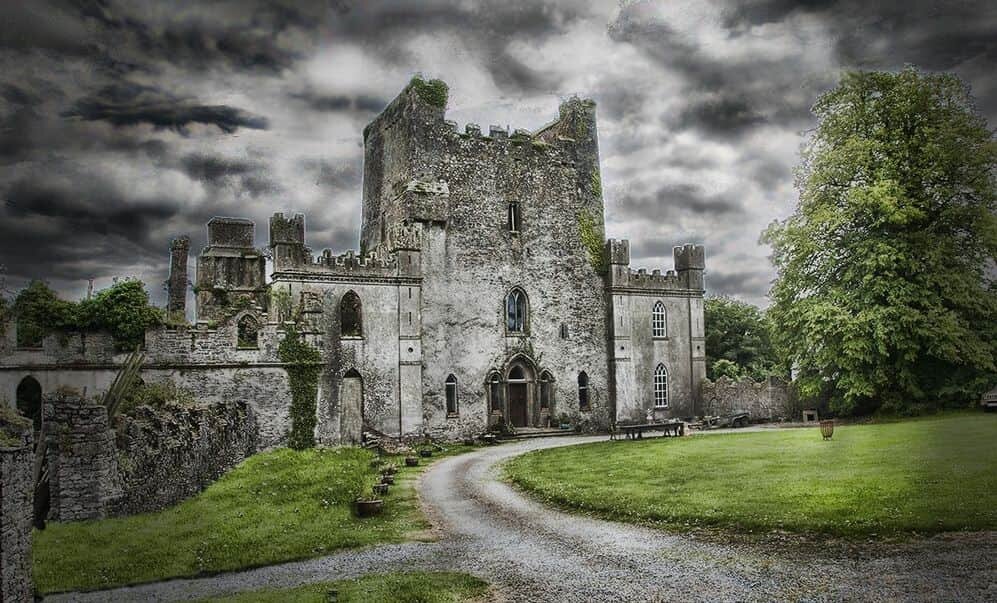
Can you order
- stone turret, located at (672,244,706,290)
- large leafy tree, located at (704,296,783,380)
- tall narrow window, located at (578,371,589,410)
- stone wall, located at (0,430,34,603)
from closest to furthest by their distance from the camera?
stone wall, located at (0,430,34,603), tall narrow window, located at (578,371,589,410), stone turret, located at (672,244,706,290), large leafy tree, located at (704,296,783,380)

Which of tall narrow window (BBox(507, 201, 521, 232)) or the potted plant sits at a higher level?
tall narrow window (BBox(507, 201, 521, 232))

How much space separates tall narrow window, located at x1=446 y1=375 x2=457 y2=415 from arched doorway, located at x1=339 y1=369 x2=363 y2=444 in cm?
429

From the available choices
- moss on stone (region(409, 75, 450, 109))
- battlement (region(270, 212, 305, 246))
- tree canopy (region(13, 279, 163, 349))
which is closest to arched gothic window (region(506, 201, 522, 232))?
moss on stone (region(409, 75, 450, 109))

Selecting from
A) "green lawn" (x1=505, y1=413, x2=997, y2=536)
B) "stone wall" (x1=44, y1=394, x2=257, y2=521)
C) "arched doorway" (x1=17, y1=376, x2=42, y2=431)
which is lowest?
"green lawn" (x1=505, y1=413, x2=997, y2=536)

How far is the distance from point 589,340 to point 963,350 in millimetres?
15894

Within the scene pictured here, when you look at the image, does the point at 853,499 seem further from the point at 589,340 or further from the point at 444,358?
the point at 589,340

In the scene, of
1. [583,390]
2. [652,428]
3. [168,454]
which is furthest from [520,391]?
[168,454]

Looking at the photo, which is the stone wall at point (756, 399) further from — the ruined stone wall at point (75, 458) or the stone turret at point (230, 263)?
the ruined stone wall at point (75, 458)

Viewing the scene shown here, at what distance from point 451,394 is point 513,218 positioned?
9.01 meters

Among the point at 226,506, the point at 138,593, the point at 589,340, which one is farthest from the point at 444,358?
A: the point at 138,593

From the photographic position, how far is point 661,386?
1529 inches

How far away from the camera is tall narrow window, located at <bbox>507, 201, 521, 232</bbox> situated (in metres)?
36.2

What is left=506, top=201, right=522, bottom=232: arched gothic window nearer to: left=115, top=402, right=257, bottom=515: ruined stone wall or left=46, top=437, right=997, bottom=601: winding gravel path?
left=115, top=402, right=257, bottom=515: ruined stone wall

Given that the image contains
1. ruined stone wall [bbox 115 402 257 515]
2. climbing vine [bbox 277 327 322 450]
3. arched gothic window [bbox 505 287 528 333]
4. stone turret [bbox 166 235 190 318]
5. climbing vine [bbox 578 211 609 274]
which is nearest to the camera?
ruined stone wall [bbox 115 402 257 515]
